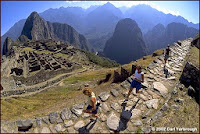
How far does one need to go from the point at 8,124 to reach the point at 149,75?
31.6 feet

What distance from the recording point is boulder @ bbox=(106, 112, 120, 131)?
6391 mm

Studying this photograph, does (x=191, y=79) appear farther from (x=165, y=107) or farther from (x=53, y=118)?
(x=53, y=118)

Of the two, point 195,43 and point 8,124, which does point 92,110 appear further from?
point 195,43

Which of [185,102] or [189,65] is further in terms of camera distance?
[189,65]

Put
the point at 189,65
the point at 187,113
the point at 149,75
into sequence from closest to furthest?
the point at 187,113, the point at 189,65, the point at 149,75

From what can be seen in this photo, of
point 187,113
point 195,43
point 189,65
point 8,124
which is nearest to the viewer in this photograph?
point 8,124

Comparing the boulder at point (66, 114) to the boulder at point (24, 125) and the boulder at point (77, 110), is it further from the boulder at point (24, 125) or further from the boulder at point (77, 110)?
the boulder at point (24, 125)

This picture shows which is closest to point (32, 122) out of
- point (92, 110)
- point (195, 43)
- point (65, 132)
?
point (65, 132)

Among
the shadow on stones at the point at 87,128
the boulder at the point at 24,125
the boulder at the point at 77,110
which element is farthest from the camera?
the boulder at the point at 77,110

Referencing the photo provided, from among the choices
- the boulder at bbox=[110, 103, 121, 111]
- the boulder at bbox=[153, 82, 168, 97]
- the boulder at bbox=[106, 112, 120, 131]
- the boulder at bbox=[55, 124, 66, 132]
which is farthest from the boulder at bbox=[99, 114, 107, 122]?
the boulder at bbox=[153, 82, 168, 97]

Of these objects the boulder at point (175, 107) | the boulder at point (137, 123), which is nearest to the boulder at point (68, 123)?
the boulder at point (137, 123)

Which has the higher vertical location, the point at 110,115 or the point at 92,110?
the point at 92,110

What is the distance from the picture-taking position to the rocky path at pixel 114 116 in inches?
248

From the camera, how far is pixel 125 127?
20.9 feet
